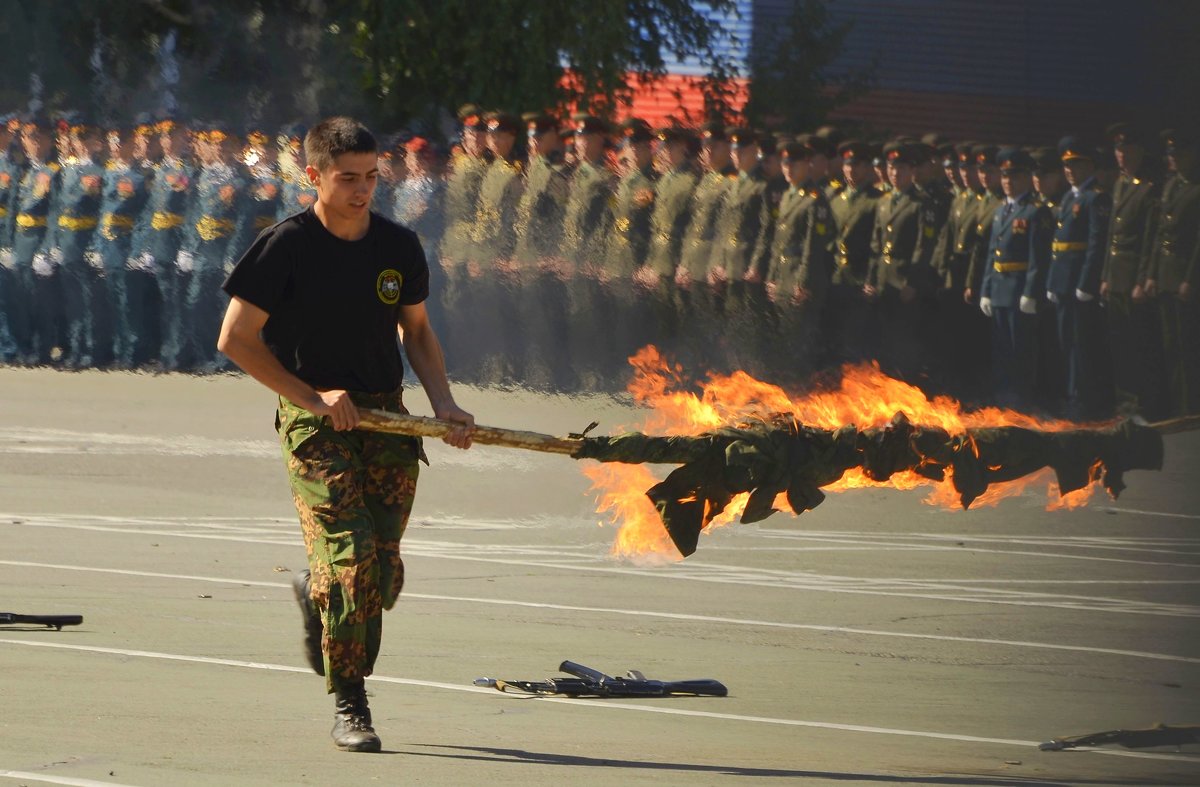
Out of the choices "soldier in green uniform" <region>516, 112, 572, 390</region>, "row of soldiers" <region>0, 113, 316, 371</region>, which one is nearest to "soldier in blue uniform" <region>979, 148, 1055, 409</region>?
"soldier in green uniform" <region>516, 112, 572, 390</region>

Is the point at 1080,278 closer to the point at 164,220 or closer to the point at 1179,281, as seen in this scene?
the point at 1179,281

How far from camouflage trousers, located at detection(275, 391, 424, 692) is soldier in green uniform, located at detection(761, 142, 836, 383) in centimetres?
925

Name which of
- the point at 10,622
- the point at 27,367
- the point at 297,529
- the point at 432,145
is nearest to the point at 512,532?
the point at 297,529

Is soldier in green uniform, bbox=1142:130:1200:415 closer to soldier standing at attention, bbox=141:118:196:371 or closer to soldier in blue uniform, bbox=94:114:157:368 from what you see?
soldier standing at attention, bbox=141:118:196:371

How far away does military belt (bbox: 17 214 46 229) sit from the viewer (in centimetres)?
2102

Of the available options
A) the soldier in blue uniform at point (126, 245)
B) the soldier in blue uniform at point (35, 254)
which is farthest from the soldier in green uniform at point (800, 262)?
the soldier in blue uniform at point (35, 254)

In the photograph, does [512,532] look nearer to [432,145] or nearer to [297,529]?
[297,529]

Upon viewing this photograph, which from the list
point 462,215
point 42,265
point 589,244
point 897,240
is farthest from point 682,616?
point 42,265

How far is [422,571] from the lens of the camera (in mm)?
10703

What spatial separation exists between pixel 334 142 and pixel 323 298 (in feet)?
1.55

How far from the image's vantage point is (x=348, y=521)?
6578mm

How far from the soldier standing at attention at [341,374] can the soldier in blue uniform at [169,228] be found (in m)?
13.7

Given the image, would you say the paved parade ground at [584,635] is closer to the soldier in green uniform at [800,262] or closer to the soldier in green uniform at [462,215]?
the soldier in green uniform at [800,262]

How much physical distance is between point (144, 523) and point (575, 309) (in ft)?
22.1
